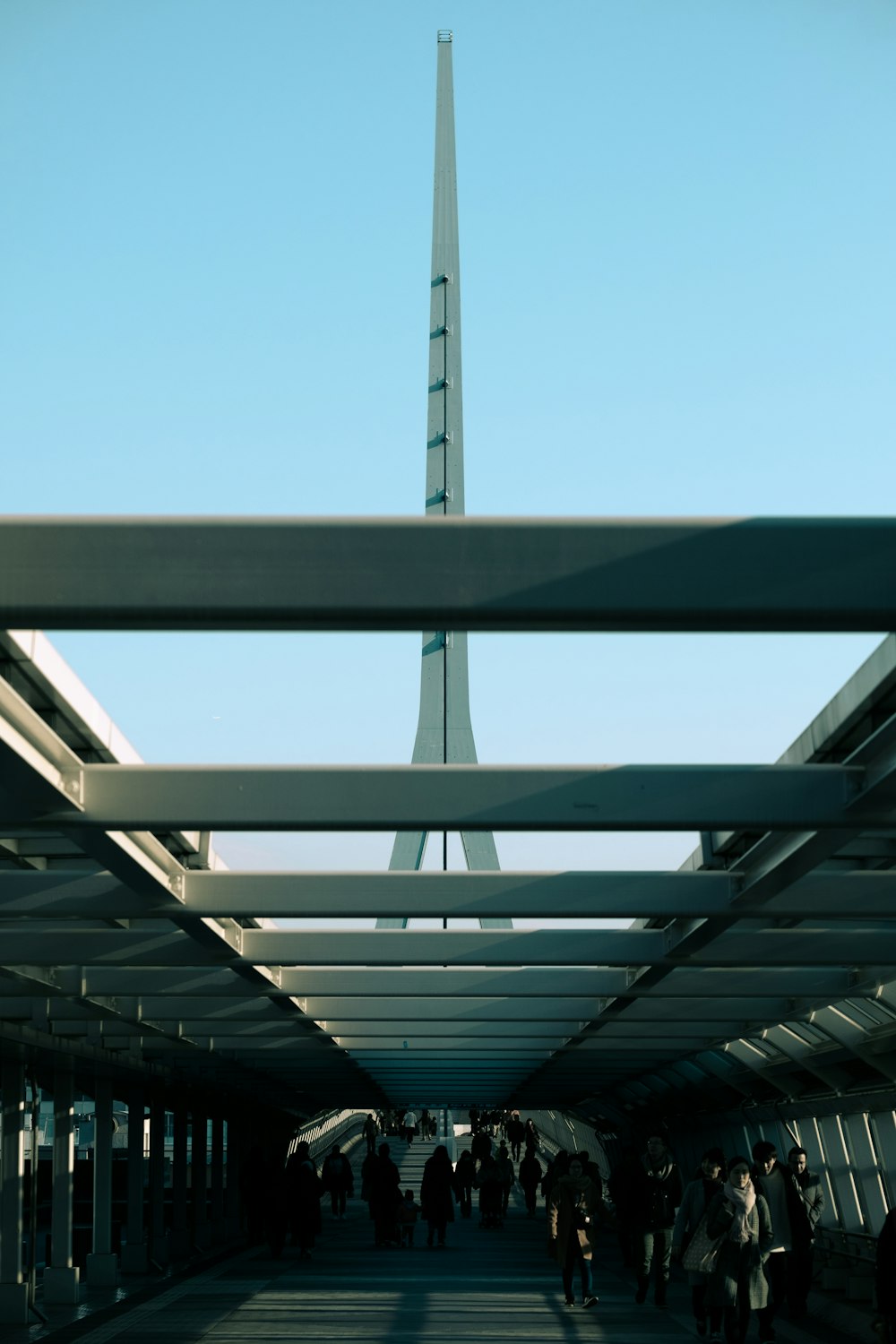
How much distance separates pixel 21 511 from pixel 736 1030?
55.9ft

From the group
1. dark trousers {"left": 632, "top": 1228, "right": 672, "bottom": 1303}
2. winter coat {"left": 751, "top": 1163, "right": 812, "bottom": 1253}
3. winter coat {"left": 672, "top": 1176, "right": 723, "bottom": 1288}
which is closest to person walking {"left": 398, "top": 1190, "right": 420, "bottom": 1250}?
dark trousers {"left": 632, "top": 1228, "right": 672, "bottom": 1303}

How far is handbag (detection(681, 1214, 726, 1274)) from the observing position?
1366cm

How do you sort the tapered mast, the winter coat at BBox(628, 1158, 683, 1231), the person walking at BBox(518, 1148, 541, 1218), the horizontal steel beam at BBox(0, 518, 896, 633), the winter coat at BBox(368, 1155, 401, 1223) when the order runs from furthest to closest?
the person walking at BBox(518, 1148, 541, 1218) < the winter coat at BBox(368, 1155, 401, 1223) < the tapered mast < the winter coat at BBox(628, 1158, 683, 1231) < the horizontal steel beam at BBox(0, 518, 896, 633)

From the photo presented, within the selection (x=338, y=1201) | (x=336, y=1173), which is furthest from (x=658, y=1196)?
(x=338, y=1201)

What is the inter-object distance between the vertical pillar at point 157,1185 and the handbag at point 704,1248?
14.2 m

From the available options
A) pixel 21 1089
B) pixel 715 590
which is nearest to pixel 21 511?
pixel 715 590

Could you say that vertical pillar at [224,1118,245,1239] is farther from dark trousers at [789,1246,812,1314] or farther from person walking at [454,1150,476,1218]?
dark trousers at [789,1246,812,1314]

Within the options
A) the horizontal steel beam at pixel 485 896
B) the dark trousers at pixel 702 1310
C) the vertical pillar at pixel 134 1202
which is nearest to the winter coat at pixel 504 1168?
the vertical pillar at pixel 134 1202

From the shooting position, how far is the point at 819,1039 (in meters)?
19.9

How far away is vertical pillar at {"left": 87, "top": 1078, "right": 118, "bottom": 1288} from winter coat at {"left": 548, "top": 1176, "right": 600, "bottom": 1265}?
7055 mm

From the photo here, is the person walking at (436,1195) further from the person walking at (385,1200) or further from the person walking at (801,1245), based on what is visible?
the person walking at (801,1245)

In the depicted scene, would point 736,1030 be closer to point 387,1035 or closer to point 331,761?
point 387,1035

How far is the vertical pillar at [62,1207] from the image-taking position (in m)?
21.2

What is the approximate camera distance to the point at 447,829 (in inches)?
366
